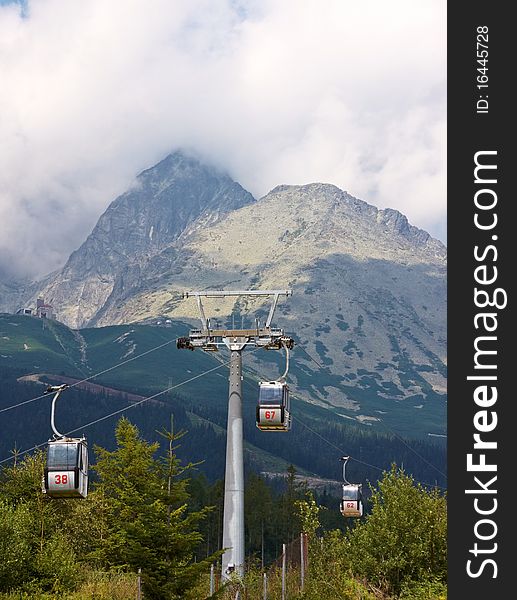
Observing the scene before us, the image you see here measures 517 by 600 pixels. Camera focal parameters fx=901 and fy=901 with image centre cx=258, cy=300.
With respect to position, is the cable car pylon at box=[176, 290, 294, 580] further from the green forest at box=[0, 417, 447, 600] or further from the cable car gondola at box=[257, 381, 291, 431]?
the cable car gondola at box=[257, 381, 291, 431]

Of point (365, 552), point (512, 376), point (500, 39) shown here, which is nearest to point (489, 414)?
point (512, 376)

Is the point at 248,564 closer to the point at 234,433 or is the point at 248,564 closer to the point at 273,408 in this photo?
the point at 234,433

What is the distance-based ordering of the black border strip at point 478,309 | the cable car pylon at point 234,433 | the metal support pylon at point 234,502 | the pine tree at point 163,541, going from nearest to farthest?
the black border strip at point 478,309 → the metal support pylon at point 234,502 → the cable car pylon at point 234,433 → the pine tree at point 163,541

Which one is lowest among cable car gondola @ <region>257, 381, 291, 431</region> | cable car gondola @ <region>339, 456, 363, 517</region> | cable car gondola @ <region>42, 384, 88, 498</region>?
cable car gondola @ <region>339, 456, 363, 517</region>

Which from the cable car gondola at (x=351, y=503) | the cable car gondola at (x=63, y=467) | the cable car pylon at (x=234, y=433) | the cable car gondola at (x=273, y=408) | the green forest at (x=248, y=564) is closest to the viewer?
the cable car gondola at (x=63, y=467)

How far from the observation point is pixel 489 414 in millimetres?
14344

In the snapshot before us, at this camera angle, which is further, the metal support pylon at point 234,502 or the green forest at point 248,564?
the metal support pylon at point 234,502

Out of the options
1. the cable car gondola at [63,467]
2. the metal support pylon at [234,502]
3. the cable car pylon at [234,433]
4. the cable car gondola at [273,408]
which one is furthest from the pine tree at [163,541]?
the cable car gondola at [63,467]

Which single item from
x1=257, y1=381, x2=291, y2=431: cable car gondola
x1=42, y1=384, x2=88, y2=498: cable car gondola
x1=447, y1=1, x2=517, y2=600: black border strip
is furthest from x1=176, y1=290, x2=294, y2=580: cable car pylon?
x1=447, y1=1, x2=517, y2=600: black border strip

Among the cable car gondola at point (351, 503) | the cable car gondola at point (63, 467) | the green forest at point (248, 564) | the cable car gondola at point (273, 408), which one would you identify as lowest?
the green forest at point (248, 564)

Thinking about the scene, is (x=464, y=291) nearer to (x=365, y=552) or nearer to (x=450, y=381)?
(x=450, y=381)

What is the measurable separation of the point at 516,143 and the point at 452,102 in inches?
55.1

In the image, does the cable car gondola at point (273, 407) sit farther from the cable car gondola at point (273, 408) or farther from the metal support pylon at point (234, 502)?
the metal support pylon at point (234, 502)

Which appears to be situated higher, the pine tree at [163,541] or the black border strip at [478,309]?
the black border strip at [478,309]
